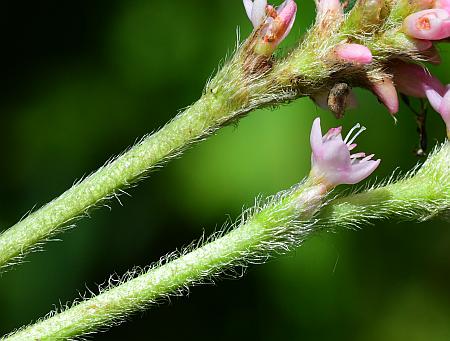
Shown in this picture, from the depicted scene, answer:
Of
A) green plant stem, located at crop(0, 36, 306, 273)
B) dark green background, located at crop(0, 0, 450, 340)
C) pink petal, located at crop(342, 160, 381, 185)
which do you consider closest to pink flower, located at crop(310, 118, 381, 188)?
pink petal, located at crop(342, 160, 381, 185)

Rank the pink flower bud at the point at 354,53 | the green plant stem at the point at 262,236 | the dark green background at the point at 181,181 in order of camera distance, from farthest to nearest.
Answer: the dark green background at the point at 181,181, the green plant stem at the point at 262,236, the pink flower bud at the point at 354,53

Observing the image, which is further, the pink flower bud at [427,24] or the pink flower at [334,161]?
the pink flower at [334,161]

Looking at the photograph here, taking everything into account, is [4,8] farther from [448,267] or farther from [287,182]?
[448,267]

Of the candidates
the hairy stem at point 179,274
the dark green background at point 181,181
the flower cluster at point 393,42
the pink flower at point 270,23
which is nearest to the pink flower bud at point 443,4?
the flower cluster at point 393,42

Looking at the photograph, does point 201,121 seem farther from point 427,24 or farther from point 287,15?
point 427,24

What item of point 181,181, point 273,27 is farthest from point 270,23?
point 181,181

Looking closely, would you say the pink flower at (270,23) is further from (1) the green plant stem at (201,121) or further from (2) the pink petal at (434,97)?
(2) the pink petal at (434,97)

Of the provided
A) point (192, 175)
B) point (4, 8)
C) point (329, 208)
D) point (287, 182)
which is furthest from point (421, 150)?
point (4, 8)
